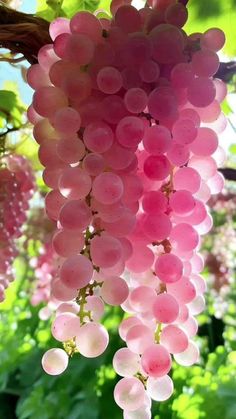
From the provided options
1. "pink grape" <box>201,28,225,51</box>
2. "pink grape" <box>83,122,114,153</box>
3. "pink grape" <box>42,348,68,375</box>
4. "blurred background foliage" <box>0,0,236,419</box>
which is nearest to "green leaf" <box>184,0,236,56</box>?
"blurred background foliage" <box>0,0,236,419</box>

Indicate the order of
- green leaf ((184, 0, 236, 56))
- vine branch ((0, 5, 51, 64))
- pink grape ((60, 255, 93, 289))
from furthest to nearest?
1. green leaf ((184, 0, 236, 56))
2. vine branch ((0, 5, 51, 64))
3. pink grape ((60, 255, 93, 289))

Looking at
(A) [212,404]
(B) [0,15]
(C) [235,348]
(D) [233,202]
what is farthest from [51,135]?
(D) [233,202]

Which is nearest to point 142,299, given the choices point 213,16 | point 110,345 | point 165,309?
point 165,309

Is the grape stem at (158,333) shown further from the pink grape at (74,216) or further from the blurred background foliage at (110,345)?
the blurred background foliage at (110,345)

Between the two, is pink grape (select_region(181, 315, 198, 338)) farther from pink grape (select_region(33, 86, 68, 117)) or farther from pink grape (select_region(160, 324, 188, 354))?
pink grape (select_region(33, 86, 68, 117))

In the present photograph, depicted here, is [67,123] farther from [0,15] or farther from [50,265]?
[50,265]

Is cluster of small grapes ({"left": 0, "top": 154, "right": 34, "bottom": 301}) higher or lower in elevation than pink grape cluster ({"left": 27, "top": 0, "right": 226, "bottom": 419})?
lower
